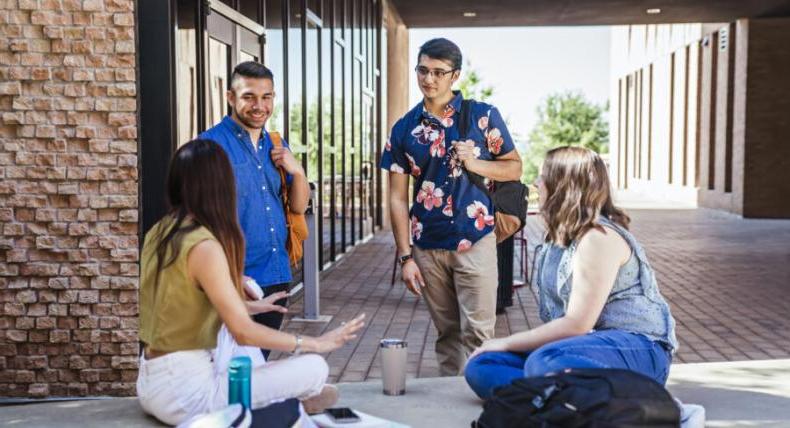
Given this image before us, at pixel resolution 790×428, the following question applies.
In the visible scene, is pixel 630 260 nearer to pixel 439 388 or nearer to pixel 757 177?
pixel 439 388

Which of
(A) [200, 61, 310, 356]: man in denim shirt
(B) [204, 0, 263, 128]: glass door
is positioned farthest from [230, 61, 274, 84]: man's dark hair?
(B) [204, 0, 263, 128]: glass door

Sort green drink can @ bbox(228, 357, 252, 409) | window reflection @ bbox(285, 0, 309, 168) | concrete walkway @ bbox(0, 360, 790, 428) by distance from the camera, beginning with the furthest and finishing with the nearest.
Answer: window reflection @ bbox(285, 0, 309, 168), concrete walkway @ bbox(0, 360, 790, 428), green drink can @ bbox(228, 357, 252, 409)

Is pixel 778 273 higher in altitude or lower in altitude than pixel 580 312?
lower

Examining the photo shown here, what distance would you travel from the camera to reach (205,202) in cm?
302

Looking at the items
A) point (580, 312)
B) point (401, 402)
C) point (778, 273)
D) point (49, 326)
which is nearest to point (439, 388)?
point (401, 402)

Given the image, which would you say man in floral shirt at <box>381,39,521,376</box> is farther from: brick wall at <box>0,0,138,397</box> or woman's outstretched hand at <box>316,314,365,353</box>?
brick wall at <box>0,0,138,397</box>

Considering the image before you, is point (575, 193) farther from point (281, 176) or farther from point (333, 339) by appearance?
point (281, 176)

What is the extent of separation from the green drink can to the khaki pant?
150 centimetres

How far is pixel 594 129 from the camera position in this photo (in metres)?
60.4

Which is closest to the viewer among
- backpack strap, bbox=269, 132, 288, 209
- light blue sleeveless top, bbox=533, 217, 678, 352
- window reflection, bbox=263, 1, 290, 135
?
light blue sleeveless top, bbox=533, 217, 678, 352

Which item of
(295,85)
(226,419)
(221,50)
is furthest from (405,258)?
(295,85)

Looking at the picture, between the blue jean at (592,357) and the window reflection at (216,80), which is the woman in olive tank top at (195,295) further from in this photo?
the window reflection at (216,80)

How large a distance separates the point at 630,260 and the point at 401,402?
115 centimetres

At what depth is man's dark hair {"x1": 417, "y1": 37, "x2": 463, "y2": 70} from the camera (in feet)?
13.1
